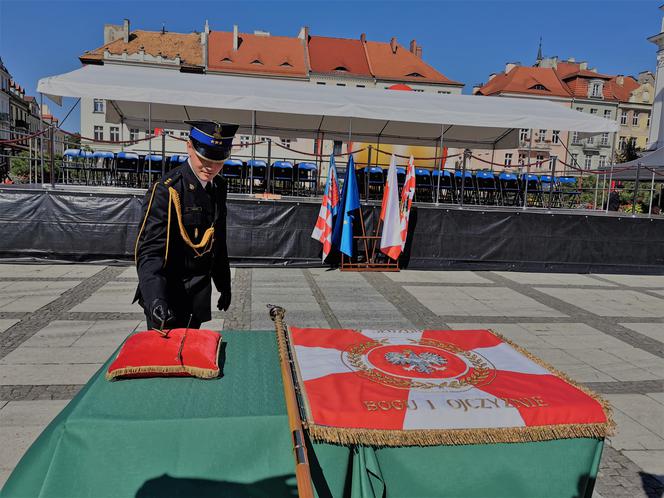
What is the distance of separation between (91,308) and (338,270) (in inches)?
196

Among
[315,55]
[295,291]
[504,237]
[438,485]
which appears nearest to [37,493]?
[438,485]

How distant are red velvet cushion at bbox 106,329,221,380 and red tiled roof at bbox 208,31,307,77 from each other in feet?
175

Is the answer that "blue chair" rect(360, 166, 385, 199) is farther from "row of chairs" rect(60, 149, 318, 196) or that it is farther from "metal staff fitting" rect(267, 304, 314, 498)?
"metal staff fitting" rect(267, 304, 314, 498)

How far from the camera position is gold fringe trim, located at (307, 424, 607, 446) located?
1789mm

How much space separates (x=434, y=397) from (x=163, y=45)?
5874 cm

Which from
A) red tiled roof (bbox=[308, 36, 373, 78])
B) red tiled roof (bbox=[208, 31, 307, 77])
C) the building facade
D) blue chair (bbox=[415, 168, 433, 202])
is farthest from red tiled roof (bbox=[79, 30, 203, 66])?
blue chair (bbox=[415, 168, 433, 202])

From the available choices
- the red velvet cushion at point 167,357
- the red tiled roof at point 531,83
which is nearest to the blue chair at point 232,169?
the red velvet cushion at point 167,357

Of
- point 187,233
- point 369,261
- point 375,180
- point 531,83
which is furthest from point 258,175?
point 531,83

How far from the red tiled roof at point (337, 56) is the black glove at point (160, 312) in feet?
181

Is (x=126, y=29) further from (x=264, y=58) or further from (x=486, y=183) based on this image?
(x=486, y=183)

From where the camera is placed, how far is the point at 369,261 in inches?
421

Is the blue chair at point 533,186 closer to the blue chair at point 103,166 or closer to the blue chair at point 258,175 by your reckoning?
the blue chair at point 258,175

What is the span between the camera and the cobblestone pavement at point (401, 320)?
12.1ft

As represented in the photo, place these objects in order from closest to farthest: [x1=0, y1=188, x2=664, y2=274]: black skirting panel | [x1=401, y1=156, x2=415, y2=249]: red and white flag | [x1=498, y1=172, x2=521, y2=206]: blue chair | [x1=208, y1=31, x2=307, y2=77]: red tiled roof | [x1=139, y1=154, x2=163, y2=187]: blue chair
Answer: [x1=0, y1=188, x2=664, y2=274]: black skirting panel < [x1=401, y1=156, x2=415, y2=249]: red and white flag < [x1=139, y1=154, x2=163, y2=187]: blue chair < [x1=498, y1=172, x2=521, y2=206]: blue chair < [x1=208, y1=31, x2=307, y2=77]: red tiled roof
